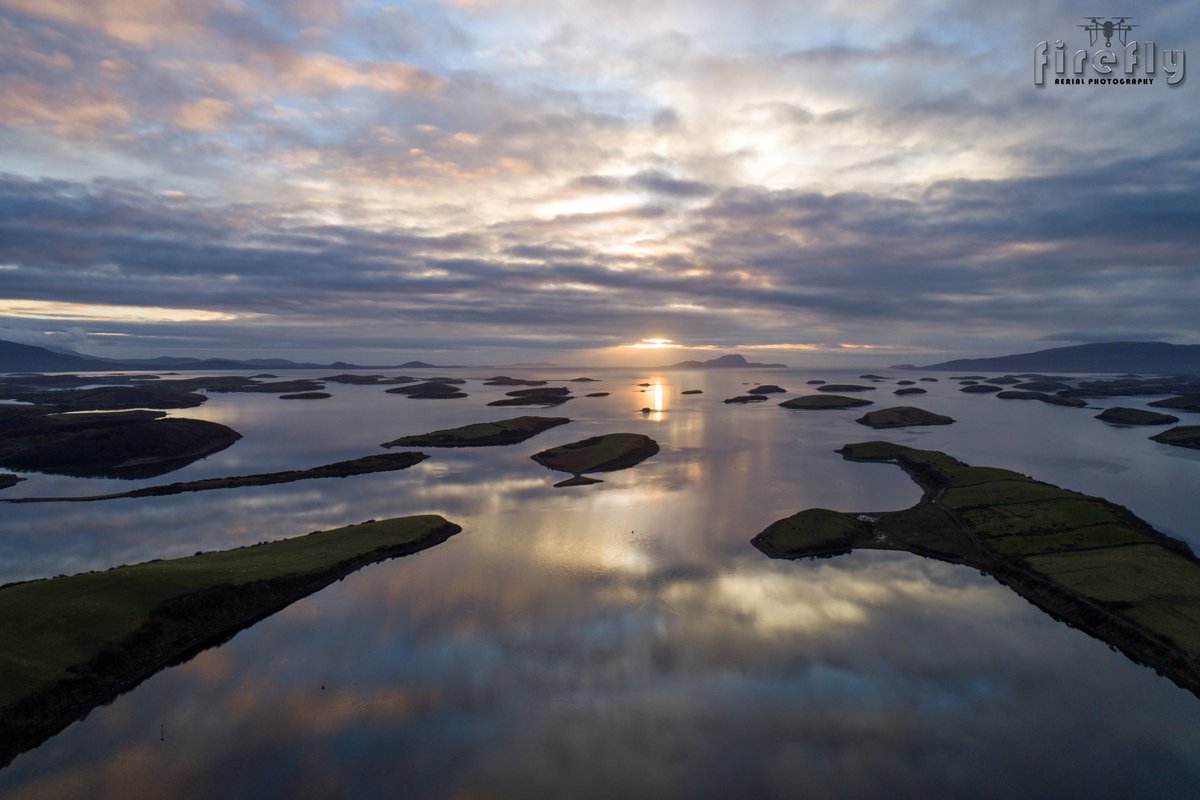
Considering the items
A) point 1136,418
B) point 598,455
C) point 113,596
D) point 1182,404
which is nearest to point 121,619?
point 113,596

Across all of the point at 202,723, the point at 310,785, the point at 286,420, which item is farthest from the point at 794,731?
the point at 286,420

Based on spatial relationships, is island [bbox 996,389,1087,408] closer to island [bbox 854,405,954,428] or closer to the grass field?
island [bbox 854,405,954,428]

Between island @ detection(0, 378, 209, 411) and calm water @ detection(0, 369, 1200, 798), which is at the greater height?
island @ detection(0, 378, 209, 411)

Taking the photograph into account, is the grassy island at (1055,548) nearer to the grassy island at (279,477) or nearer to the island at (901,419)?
the grassy island at (279,477)

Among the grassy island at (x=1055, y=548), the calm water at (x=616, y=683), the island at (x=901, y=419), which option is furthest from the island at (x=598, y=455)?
the island at (x=901, y=419)

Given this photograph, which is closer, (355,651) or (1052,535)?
(355,651)

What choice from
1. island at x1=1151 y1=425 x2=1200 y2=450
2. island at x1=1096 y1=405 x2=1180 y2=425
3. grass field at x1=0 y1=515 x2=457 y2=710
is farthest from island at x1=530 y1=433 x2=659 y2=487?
island at x1=1096 y1=405 x2=1180 y2=425

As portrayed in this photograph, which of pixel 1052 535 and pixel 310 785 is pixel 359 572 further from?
pixel 1052 535
